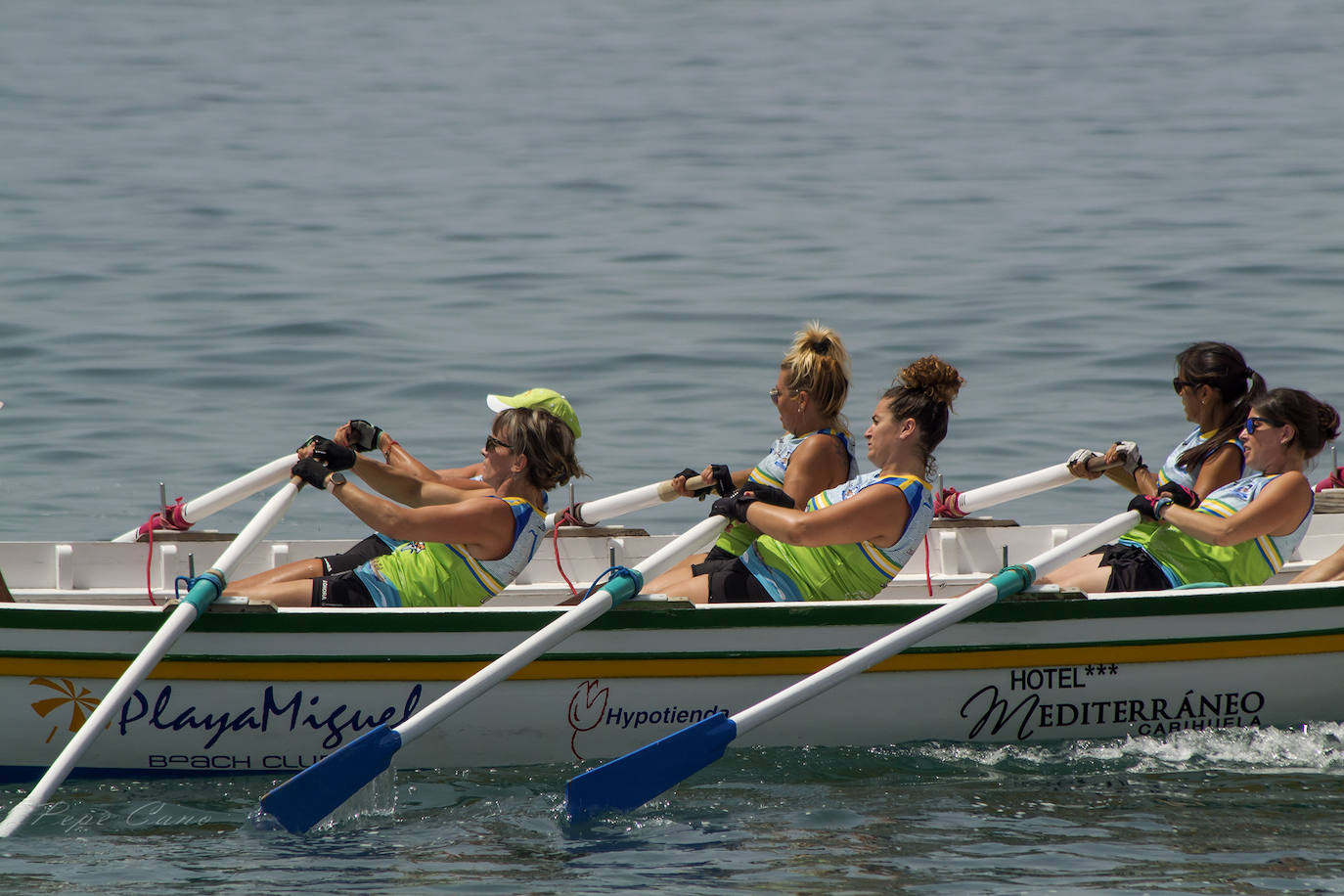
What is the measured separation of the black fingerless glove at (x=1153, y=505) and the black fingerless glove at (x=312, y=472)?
10.6ft

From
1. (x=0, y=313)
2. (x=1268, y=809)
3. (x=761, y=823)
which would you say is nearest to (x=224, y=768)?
(x=761, y=823)

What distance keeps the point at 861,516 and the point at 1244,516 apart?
1.56 meters

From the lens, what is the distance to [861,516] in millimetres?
6508

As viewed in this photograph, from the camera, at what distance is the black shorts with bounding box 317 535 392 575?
7590 millimetres

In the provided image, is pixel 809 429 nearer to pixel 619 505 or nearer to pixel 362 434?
pixel 619 505

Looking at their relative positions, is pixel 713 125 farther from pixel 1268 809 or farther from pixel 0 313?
pixel 1268 809

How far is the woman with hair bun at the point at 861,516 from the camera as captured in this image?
655 centimetres

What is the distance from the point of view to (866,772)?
6785 millimetres

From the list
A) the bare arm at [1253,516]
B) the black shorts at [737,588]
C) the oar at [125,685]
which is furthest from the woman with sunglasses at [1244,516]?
the oar at [125,685]

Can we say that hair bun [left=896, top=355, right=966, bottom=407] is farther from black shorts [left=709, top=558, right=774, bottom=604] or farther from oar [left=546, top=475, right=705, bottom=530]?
oar [left=546, top=475, right=705, bottom=530]

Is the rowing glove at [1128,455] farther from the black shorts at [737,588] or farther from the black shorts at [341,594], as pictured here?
the black shorts at [341,594]

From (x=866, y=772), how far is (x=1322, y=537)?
3589 mm

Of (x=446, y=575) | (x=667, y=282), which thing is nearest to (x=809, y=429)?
(x=446, y=575)

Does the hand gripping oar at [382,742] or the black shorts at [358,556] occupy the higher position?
the black shorts at [358,556]
